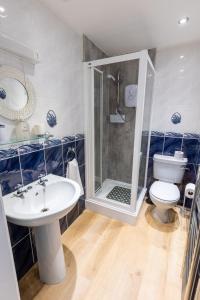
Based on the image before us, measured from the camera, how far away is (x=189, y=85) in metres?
1.98

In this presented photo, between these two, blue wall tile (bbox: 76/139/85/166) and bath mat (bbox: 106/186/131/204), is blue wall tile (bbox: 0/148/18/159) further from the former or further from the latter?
bath mat (bbox: 106/186/131/204)

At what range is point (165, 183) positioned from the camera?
2.07 metres

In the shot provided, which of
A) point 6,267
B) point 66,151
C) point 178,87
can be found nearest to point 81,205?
point 66,151

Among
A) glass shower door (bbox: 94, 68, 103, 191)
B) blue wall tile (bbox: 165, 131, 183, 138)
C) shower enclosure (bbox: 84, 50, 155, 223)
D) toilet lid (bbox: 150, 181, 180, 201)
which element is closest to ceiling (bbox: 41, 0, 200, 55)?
shower enclosure (bbox: 84, 50, 155, 223)

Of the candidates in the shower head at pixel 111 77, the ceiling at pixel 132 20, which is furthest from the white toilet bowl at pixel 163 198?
the ceiling at pixel 132 20

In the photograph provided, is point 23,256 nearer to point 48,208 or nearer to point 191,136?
point 48,208

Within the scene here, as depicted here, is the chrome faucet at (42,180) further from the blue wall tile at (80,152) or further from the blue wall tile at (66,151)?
the blue wall tile at (80,152)

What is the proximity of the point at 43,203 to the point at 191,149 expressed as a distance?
193 cm

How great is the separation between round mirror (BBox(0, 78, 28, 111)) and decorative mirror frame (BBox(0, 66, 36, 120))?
0.02 m

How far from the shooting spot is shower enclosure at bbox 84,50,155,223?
5.74ft

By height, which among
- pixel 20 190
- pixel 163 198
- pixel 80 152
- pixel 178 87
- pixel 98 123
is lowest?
pixel 163 198

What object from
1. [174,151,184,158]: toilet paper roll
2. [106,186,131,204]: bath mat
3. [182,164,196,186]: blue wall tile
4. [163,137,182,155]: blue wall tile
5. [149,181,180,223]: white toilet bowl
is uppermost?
[163,137,182,155]: blue wall tile

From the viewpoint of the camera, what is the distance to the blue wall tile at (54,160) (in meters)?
1.45

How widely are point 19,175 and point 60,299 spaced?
995mm
